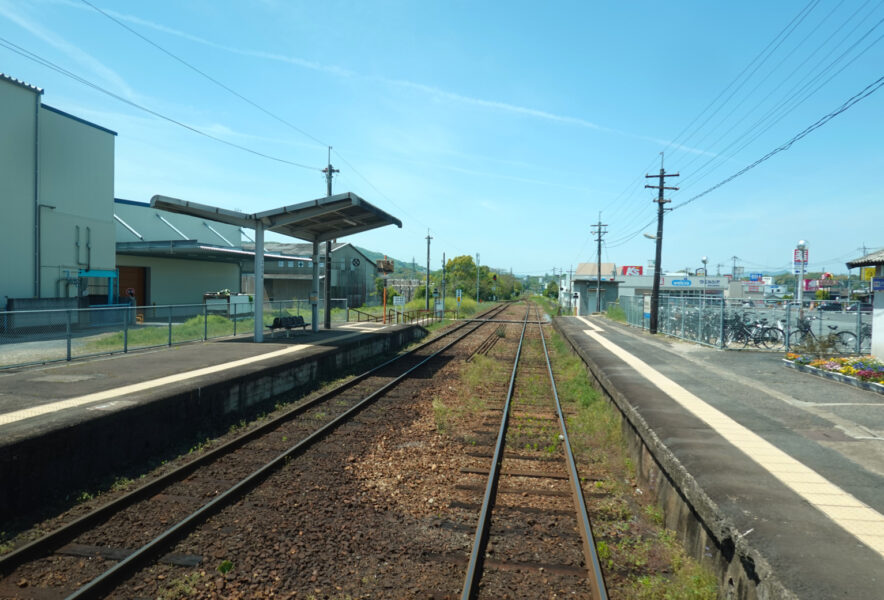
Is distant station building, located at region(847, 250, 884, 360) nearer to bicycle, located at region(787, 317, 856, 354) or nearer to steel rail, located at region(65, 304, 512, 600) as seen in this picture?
bicycle, located at region(787, 317, 856, 354)

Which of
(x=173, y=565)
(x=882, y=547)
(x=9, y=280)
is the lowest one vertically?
(x=173, y=565)

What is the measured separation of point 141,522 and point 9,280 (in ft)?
70.3

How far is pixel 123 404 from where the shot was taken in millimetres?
7688

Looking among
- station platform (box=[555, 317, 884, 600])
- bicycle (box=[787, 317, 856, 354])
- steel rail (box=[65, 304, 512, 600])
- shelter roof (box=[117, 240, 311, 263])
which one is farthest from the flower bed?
shelter roof (box=[117, 240, 311, 263])

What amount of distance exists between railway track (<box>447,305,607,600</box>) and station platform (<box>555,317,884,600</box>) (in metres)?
1.04

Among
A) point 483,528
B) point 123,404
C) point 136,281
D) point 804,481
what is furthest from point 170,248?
point 804,481

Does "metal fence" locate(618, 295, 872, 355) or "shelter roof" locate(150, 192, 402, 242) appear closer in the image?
"shelter roof" locate(150, 192, 402, 242)

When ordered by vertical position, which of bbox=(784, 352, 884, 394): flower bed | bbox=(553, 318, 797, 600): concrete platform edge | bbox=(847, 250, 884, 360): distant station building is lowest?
bbox=(553, 318, 797, 600): concrete platform edge

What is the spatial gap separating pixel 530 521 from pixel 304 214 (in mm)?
12196

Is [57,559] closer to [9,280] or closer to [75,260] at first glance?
[9,280]

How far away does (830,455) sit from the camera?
635cm

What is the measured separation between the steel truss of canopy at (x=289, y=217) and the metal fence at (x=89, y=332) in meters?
2.31

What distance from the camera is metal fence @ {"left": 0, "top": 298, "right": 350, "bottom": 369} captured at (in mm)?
10750

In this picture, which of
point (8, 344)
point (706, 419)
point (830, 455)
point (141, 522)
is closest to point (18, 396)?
point (8, 344)
